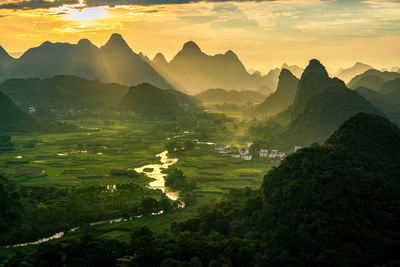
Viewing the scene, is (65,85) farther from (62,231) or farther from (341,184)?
(341,184)

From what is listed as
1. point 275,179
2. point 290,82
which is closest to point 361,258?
point 275,179

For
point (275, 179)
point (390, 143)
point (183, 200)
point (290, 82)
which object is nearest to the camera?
point (275, 179)

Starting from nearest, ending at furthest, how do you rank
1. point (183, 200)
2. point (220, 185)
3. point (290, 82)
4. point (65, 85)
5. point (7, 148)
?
point (183, 200) < point (220, 185) < point (7, 148) < point (290, 82) < point (65, 85)

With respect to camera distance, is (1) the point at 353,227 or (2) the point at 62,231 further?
(2) the point at 62,231

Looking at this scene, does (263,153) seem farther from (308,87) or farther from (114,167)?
(308,87)

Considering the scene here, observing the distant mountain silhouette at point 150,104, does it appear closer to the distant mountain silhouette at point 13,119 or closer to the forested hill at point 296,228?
the distant mountain silhouette at point 13,119

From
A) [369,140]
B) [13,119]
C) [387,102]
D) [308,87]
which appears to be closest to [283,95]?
[387,102]

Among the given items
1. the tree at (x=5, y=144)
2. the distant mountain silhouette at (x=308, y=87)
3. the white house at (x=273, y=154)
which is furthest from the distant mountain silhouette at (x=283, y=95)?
the tree at (x=5, y=144)

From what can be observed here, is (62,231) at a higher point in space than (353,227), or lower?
lower
